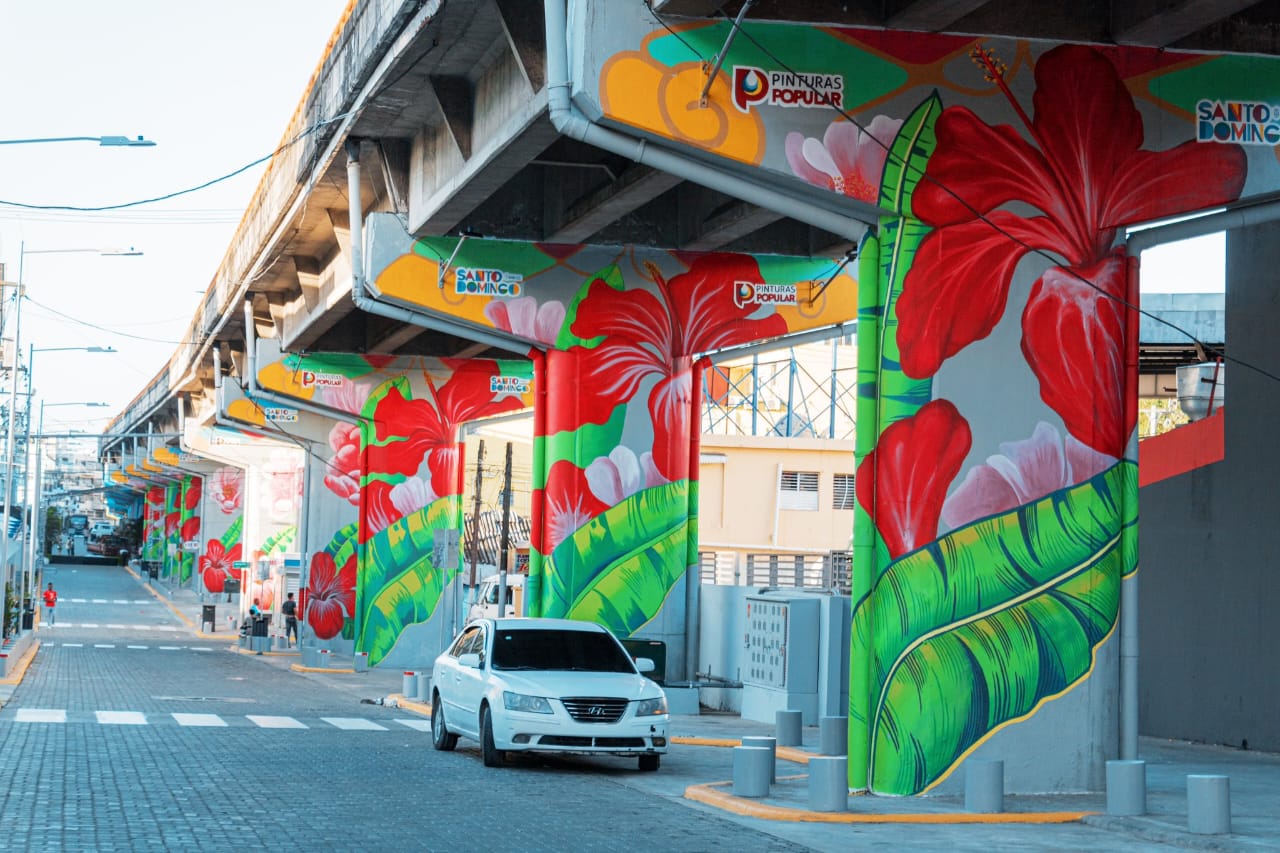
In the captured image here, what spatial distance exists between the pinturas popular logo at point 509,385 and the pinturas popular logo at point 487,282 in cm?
1363

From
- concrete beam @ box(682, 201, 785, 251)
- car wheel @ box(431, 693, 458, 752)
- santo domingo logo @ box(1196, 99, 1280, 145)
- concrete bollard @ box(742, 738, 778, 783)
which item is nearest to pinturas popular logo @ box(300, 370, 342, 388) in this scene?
concrete beam @ box(682, 201, 785, 251)

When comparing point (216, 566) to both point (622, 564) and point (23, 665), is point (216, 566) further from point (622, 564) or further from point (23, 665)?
point (622, 564)

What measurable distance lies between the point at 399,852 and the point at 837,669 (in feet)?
42.1

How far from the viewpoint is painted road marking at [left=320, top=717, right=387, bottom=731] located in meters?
23.7

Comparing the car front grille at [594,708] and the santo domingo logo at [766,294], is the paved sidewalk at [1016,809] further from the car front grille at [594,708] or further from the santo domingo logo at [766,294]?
the santo domingo logo at [766,294]

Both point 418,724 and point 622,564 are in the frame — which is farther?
point 622,564

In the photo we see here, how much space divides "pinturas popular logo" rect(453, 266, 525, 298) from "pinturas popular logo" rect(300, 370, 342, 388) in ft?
50.7

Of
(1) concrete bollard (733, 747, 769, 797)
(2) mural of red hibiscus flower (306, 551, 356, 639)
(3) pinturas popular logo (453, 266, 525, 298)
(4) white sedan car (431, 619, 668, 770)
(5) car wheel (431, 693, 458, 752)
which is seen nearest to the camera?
(1) concrete bollard (733, 747, 769, 797)

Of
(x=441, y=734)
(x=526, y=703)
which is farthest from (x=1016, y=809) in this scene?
(x=441, y=734)

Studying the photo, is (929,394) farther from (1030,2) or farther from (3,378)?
(3,378)

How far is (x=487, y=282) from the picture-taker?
1064 inches

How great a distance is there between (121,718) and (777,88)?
13990mm

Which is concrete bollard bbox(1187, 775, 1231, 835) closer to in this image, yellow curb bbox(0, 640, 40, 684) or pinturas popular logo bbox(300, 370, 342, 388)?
yellow curb bbox(0, 640, 40, 684)

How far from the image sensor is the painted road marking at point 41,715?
934 inches
